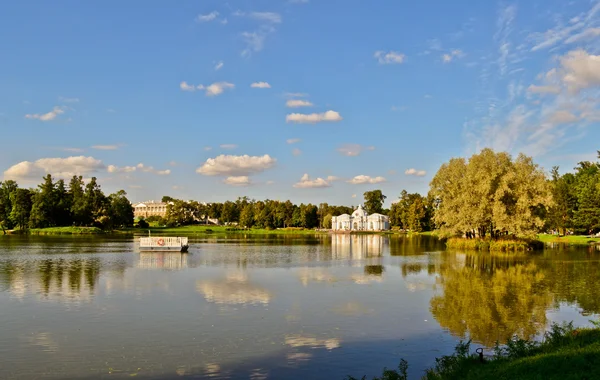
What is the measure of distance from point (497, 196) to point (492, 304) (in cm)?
3976

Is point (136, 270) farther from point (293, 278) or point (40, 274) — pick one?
point (293, 278)

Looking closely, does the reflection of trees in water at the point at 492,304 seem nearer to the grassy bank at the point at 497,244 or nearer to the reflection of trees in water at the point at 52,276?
the reflection of trees in water at the point at 52,276

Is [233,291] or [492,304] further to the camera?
[233,291]

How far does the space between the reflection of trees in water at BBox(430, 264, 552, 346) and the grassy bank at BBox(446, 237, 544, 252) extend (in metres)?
24.7

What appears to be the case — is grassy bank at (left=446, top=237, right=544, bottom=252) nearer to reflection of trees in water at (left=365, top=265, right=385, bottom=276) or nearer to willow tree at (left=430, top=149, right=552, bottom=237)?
willow tree at (left=430, top=149, right=552, bottom=237)

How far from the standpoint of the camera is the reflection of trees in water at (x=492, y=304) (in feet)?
63.7

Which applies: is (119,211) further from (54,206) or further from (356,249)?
(356,249)

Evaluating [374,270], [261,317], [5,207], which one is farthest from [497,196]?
[5,207]

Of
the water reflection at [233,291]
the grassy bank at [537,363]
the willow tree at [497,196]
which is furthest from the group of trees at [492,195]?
the grassy bank at [537,363]

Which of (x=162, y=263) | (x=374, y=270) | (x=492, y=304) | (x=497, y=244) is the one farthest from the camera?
(x=497, y=244)

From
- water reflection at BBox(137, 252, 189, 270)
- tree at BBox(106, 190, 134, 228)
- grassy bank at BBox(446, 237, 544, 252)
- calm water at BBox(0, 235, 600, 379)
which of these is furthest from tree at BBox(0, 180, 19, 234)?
grassy bank at BBox(446, 237, 544, 252)

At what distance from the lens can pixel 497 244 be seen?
206 ft

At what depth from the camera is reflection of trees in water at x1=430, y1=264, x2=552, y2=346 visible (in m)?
19.4

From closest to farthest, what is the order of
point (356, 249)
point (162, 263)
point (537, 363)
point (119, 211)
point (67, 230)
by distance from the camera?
point (537, 363) < point (162, 263) < point (356, 249) < point (67, 230) < point (119, 211)
